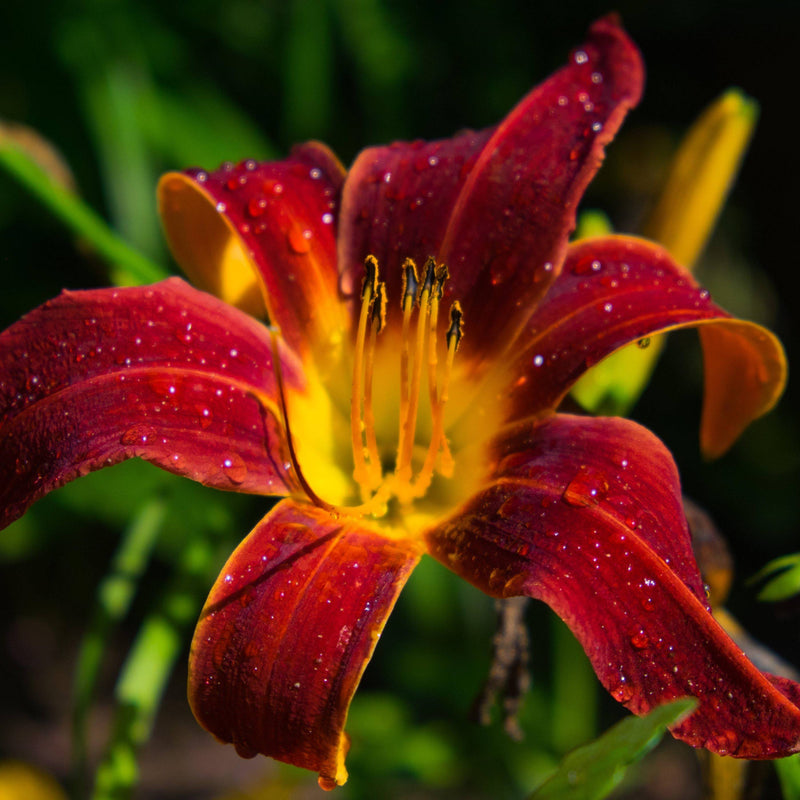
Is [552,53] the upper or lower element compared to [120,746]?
upper

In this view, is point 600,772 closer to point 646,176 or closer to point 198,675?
point 198,675

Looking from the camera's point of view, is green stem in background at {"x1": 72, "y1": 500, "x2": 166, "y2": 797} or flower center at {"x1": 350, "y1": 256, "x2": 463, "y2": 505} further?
green stem in background at {"x1": 72, "y1": 500, "x2": 166, "y2": 797}

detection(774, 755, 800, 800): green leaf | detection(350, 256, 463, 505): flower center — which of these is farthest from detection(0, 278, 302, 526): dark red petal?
detection(774, 755, 800, 800): green leaf

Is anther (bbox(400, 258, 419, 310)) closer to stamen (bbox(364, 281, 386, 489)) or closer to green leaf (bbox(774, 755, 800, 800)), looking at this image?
stamen (bbox(364, 281, 386, 489))

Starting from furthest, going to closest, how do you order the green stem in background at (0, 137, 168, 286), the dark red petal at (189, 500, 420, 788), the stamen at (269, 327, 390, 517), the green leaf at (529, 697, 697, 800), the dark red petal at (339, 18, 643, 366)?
the green stem in background at (0, 137, 168, 286), the dark red petal at (339, 18, 643, 366), the stamen at (269, 327, 390, 517), the dark red petal at (189, 500, 420, 788), the green leaf at (529, 697, 697, 800)

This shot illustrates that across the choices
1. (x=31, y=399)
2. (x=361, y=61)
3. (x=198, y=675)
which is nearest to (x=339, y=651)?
(x=198, y=675)

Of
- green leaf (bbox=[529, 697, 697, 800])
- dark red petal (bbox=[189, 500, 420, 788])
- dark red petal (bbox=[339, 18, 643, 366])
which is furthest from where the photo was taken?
dark red petal (bbox=[339, 18, 643, 366])

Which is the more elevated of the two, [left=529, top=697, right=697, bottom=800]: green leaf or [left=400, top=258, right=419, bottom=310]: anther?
[left=400, top=258, right=419, bottom=310]: anther
